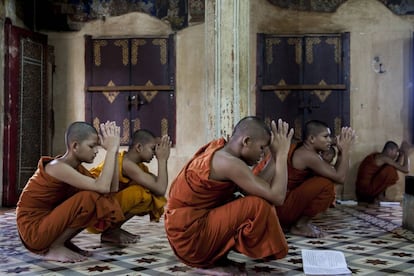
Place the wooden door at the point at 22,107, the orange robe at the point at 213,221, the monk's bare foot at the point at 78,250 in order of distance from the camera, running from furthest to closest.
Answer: the wooden door at the point at 22,107
the monk's bare foot at the point at 78,250
the orange robe at the point at 213,221

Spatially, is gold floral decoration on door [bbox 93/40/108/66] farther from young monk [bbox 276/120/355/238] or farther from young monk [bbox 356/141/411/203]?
young monk [bbox 276/120/355/238]

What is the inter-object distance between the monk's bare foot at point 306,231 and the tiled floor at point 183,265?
0.09 m

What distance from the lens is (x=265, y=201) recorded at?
311cm

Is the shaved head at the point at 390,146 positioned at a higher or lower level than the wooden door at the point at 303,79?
lower

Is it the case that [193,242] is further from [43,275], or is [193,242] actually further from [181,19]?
[181,19]

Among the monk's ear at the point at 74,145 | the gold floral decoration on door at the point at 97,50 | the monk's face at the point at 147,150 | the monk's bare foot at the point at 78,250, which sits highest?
the gold floral decoration on door at the point at 97,50

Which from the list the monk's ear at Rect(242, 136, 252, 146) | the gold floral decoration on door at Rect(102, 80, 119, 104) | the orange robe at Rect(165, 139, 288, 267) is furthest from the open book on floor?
the gold floral decoration on door at Rect(102, 80, 119, 104)

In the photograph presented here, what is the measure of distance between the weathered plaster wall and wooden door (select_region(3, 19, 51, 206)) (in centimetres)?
321

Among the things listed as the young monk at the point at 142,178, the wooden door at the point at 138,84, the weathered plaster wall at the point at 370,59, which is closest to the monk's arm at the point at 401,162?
the weathered plaster wall at the point at 370,59

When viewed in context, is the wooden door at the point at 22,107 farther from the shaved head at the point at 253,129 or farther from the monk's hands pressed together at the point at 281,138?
the monk's hands pressed together at the point at 281,138

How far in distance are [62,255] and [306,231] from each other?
219cm

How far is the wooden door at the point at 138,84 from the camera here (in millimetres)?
8266

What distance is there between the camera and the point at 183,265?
11.7 feet

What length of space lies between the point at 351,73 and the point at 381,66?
1.56ft
